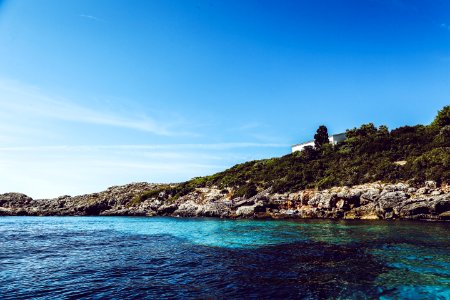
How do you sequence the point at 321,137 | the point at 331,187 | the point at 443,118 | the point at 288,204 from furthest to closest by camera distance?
the point at 321,137, the point at 443,118, the point at 288,204, the point at 331,187

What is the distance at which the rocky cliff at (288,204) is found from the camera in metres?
37.4

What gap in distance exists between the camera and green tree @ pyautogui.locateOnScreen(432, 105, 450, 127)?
6072 cm

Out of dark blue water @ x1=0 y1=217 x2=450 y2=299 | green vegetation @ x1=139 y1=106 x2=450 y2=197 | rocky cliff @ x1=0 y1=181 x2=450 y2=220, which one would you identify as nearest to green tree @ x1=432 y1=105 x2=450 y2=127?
green vegetation @ x1=139 y1=106 x2=450 y2=197

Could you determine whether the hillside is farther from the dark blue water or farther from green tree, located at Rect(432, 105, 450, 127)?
the dark blue water

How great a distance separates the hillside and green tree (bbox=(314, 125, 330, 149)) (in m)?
2.94

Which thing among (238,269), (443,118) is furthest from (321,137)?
(238,269)

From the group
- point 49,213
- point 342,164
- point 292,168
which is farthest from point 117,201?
point 342,164

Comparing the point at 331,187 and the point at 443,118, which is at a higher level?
the point at 443,118

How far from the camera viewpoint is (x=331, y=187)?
49594mm

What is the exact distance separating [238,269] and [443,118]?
65708mm

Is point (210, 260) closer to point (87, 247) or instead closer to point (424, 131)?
point (87, 247)

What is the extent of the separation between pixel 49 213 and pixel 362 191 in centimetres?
8356

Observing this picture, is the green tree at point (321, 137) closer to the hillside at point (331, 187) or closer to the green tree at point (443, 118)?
the hillside at point (331, 187)

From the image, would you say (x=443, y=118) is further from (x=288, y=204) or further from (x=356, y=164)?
(x=288, y=204)
